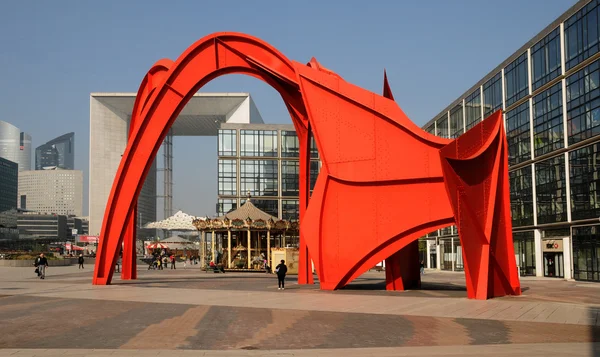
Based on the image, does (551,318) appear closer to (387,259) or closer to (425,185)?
(425,185)

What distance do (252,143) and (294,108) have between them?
58.0 m

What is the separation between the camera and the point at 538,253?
1868 inches

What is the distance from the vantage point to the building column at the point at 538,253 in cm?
4678

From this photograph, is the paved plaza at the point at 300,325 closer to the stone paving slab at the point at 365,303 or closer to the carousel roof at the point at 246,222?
the stone paving slab at the point at 365,303

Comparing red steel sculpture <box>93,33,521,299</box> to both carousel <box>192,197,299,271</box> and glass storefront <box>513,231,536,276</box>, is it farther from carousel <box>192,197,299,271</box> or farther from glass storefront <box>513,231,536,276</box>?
glass storefront <box>513,231,536,276</box>

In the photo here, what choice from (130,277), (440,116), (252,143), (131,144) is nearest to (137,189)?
(131,144)

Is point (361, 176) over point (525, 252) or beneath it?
over

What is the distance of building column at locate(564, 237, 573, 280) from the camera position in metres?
42.7

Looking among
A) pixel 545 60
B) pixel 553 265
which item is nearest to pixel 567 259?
pixel 553 265

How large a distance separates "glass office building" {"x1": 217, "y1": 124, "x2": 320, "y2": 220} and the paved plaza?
2529 inches

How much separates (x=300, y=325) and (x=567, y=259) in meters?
31.2

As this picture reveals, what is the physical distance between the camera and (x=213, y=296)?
25406mm

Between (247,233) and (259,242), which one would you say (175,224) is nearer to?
(247,233)

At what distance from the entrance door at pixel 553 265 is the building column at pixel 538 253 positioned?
33cm
